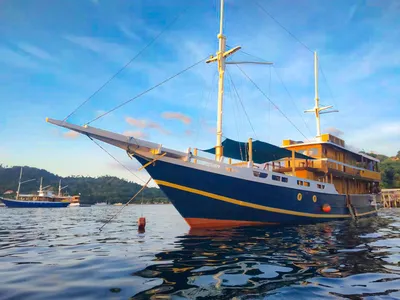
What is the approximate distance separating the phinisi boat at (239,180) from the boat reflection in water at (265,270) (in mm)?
3704

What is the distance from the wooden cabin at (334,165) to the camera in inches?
808

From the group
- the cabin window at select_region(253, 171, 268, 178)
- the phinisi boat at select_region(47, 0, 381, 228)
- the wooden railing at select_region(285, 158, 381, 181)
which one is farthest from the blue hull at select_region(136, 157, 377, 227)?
the wooden railing at select_region(285, 158, 381, 181)

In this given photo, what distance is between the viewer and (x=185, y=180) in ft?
43.0

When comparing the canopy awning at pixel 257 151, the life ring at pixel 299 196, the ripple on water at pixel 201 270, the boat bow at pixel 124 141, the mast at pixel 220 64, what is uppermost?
the mast at pixel 220 64

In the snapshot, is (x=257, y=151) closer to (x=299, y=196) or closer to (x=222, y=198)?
(x=299, y=196)

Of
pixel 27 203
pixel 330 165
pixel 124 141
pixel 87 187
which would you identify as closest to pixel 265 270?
pixel 124 141

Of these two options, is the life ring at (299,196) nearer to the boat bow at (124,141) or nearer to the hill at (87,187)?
the boat bow at (124,141)

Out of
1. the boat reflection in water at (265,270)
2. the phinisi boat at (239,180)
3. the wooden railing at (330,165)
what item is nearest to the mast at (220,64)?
the phinisi boat at (239,180)

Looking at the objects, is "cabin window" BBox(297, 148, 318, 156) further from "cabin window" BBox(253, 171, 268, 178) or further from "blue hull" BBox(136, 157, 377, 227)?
"cabin window" BBox(253, 171, 268, 178)

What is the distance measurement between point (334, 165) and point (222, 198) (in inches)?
490

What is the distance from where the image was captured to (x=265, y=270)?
6262 millimetres

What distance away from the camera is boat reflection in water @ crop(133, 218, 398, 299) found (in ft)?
15.9

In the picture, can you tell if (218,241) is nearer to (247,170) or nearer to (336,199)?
(247,170)

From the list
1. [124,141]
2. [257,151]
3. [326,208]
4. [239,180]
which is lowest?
[326,208]
